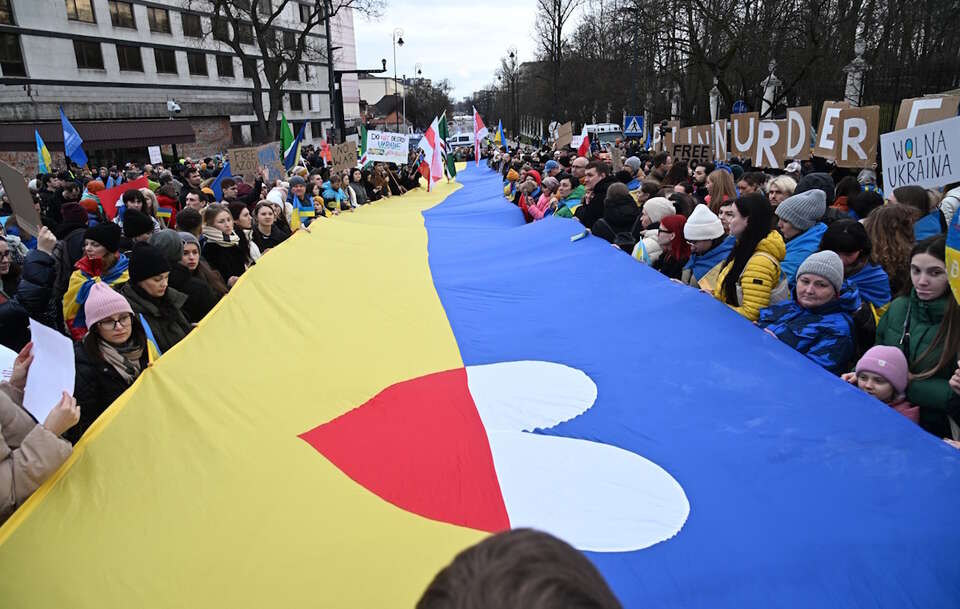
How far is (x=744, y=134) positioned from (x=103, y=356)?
8614 mm

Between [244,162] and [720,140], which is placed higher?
[720,140]

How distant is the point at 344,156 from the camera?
48.2ft

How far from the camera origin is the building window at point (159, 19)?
39344 millimetres

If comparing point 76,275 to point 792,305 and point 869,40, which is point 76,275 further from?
point 869,40

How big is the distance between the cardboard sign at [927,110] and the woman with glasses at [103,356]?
21.5ft

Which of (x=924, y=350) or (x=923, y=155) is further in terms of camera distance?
(x=923, y=155)

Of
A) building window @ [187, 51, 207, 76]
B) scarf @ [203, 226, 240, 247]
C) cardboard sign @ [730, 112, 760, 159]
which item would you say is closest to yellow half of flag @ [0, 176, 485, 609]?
scarf @ [203, 226, 240, 247]

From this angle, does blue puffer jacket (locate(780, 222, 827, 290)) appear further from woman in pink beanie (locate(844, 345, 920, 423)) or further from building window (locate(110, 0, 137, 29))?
building window (locate(110, 0, 137, 29))

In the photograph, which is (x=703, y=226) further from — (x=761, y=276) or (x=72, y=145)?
(x=72, y=145)

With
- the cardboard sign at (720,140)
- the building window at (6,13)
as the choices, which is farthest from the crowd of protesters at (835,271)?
the building window at (6,13)

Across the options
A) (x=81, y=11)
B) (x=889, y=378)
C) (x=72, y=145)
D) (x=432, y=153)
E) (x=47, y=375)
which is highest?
(x=81, y=11)

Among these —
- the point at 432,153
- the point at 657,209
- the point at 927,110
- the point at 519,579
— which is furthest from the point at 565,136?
the point at 519,579

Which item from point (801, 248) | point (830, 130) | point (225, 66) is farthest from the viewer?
point (225, 66)

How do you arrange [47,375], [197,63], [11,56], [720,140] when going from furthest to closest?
[197,63], [11,56], [720,140], [47,375]
